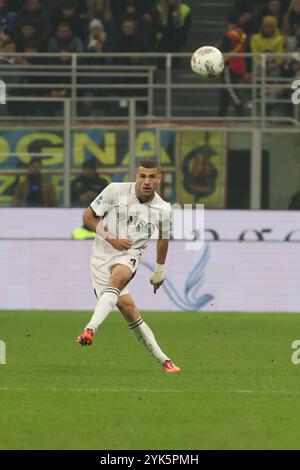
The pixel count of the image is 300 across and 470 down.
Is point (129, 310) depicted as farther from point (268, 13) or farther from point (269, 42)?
point (268, 13)

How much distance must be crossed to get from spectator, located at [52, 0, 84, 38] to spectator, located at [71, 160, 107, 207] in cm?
369

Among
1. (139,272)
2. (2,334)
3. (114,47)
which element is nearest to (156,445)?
(2,334)

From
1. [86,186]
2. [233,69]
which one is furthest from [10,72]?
[233,69]

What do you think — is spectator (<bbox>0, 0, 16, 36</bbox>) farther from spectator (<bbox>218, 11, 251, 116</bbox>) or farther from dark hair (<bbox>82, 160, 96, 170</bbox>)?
dark hair (<bbox>82, 160, 96, 170</bbox>)

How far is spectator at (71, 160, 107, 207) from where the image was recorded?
2162cm

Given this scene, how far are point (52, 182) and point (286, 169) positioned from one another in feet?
12.3

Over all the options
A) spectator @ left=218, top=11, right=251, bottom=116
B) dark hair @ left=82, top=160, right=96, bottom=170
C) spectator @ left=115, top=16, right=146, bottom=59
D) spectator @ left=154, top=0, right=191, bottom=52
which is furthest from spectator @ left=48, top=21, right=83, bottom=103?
dark hair @ left=82, top=160, right=96, bottom=170

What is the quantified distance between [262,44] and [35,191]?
5166 mm

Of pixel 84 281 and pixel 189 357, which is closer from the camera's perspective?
pixel 189 357

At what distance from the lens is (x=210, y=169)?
2220 cm

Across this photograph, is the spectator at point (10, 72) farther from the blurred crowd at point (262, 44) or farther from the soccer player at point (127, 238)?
the soccer player at point (127, 238)

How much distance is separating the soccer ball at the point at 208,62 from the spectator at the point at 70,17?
6969 millimetres

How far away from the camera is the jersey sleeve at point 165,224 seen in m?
12.4
